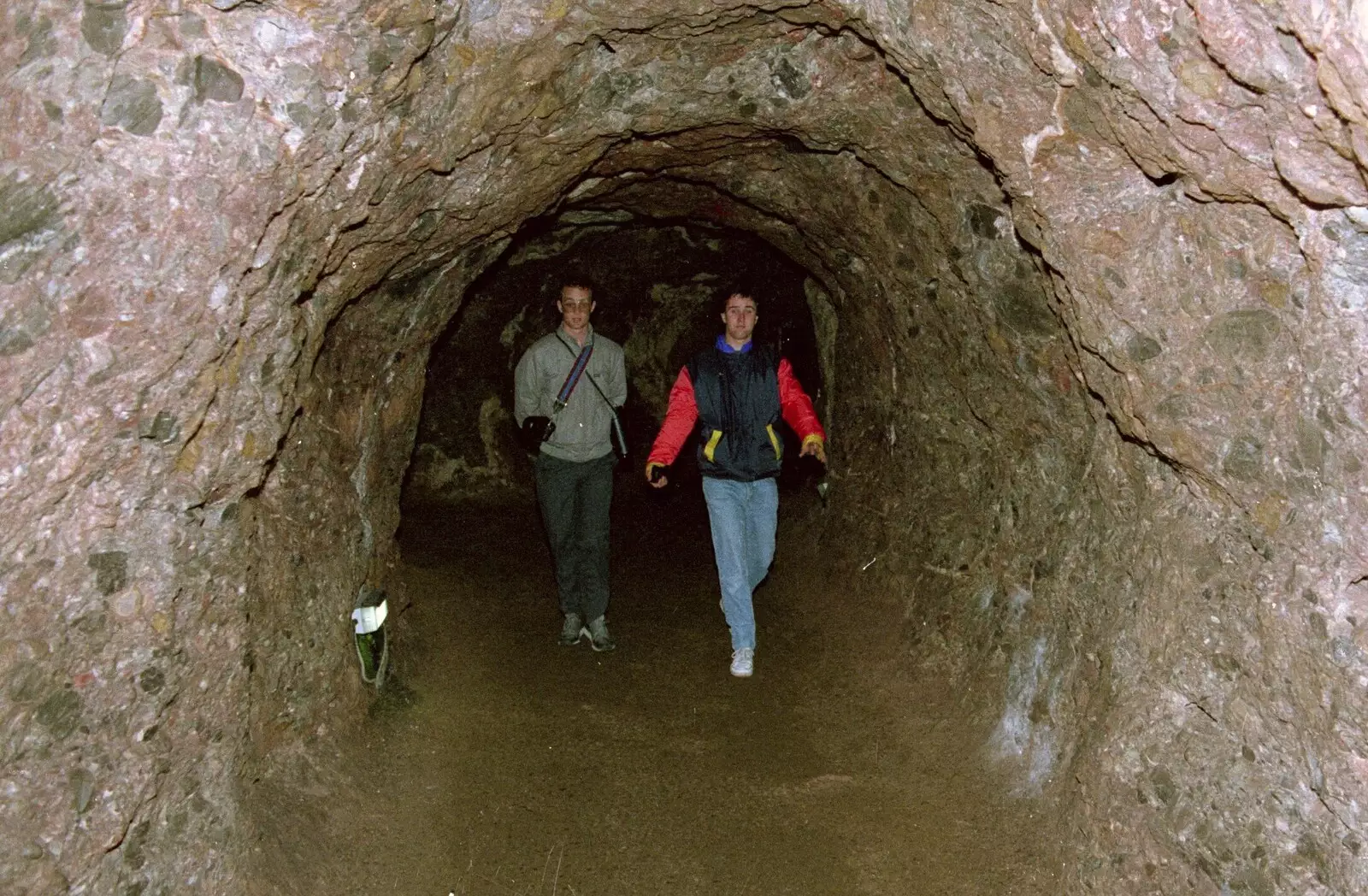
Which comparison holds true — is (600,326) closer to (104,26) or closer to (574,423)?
(574,423)

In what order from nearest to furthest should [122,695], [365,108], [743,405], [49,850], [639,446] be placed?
[49,850] < [122,695] < [365,108] < [743,405] < [639,446]

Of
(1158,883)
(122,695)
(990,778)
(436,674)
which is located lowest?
(436,674)

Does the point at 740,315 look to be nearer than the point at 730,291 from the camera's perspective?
Yes

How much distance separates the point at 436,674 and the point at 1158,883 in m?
3.70

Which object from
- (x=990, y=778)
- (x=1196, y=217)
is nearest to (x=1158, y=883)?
(x=990, y=778)

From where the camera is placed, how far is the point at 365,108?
404 centimetres

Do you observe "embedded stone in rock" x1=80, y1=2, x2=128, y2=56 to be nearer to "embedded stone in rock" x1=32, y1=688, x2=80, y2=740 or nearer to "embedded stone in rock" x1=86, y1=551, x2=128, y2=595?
"embedded stone in rock" x1=86, y1=551, x2=128, y2=595

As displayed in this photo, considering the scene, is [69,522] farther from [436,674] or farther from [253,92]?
[436,674]

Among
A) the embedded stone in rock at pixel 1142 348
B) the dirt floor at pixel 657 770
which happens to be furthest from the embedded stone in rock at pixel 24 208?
the embedded stone in rock at pixel 1142 348

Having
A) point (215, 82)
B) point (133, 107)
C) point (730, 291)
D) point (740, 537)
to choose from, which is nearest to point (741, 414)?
point (740, 537)

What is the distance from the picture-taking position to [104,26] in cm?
336

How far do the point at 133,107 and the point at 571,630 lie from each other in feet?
13.8

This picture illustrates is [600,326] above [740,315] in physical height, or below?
below

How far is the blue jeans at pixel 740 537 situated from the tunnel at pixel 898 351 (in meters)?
0.39
